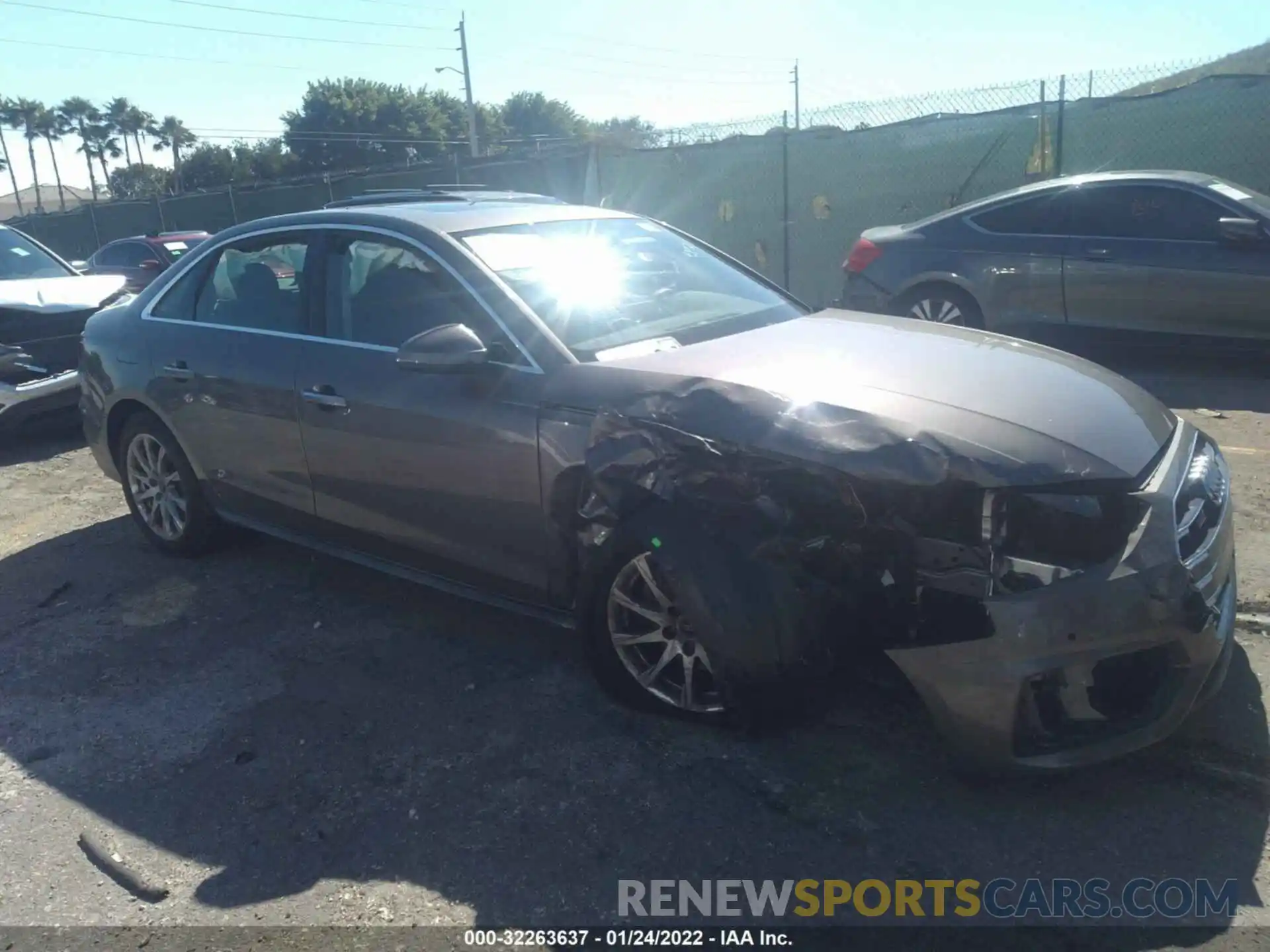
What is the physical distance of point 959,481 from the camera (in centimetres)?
280

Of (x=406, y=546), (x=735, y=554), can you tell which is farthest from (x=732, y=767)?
(x=406, y=546)

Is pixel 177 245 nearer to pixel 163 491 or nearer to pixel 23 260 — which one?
pixel 23 260

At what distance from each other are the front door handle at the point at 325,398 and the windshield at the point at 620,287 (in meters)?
0.79

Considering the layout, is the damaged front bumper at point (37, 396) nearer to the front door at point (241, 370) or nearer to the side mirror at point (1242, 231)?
the front door at point (241, 370)

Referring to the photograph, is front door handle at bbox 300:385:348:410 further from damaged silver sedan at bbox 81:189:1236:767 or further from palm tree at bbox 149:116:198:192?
palm tree at bbox 149:116:198:192

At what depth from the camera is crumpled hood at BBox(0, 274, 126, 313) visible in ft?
25.3

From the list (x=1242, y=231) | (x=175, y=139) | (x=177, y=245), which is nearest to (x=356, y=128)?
(x=175, y=139)

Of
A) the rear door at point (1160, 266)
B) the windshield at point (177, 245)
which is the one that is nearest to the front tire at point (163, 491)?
the rear door at point (1160, 266)

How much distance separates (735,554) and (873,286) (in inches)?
233

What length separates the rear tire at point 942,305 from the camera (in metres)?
8.21

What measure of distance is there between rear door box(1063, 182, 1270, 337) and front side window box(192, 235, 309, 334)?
19.0 feet

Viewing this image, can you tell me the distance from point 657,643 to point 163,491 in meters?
3.11

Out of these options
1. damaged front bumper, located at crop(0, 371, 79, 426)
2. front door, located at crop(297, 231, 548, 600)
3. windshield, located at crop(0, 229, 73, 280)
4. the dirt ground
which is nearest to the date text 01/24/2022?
the dirt ground

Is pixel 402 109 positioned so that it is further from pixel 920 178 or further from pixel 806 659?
pixel 806 659
